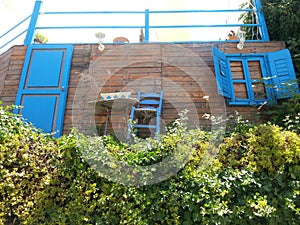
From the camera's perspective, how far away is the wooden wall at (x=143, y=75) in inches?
173

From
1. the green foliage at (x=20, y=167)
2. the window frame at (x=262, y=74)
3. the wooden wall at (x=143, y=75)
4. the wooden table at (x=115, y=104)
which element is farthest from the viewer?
the wooden wall at (x=143, y=75)

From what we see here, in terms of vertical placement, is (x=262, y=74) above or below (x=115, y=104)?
above

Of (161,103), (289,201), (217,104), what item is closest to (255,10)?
(217,104)

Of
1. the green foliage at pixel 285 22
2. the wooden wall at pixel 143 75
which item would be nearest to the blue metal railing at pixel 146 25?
the green foliage at pixel 285 22

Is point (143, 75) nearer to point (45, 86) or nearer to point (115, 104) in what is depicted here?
point (115, 104)

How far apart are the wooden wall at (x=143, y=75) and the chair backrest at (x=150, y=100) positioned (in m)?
0.13

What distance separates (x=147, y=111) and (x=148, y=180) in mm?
1991

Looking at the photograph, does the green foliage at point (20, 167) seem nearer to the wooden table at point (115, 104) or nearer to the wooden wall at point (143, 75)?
the wooden table at point (115, 104)

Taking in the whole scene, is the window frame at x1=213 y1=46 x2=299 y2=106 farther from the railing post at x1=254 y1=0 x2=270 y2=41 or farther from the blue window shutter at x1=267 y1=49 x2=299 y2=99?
the railing post at x1=254 y1=0 x2=270 y2=41

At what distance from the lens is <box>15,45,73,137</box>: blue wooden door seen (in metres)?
4.32

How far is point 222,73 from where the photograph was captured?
4473 millimetres

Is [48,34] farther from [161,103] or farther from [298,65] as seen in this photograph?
[298,65]

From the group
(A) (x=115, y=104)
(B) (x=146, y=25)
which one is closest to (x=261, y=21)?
(B) (x=146, y=25)

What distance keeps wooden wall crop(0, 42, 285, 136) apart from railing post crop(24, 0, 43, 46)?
0.69ft
